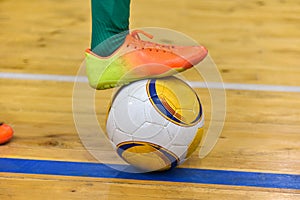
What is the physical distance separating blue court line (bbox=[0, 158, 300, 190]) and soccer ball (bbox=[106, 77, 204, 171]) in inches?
2.4

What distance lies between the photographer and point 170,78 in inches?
68.7

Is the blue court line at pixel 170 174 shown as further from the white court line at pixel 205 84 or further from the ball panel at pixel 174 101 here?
the white court line at pixel 205 84

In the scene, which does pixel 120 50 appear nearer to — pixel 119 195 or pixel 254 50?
pixel 119 195

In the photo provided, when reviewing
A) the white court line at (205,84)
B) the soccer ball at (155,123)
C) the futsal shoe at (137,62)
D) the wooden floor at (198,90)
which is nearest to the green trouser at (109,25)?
the futsal shoe at (137,62)

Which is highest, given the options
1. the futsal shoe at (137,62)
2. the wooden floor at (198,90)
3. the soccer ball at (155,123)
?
the futsal shoe at (137,62)

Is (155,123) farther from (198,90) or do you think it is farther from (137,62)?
(198,90)

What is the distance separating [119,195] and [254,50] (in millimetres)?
1315

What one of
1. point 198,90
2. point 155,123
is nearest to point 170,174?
point 155,123

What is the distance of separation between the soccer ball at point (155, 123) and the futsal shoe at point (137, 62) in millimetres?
32

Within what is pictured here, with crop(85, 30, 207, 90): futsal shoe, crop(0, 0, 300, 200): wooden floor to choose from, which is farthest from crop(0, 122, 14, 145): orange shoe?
crop(85, 30, 207, 90): futsal shoe

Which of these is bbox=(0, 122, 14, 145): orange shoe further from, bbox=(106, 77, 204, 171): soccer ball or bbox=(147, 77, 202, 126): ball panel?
bbox=(147, 77, 202, 126): ball panel

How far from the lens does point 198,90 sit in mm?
2340

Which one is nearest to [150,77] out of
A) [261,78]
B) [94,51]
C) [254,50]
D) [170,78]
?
[170,78]

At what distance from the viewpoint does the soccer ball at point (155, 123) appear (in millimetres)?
1656
